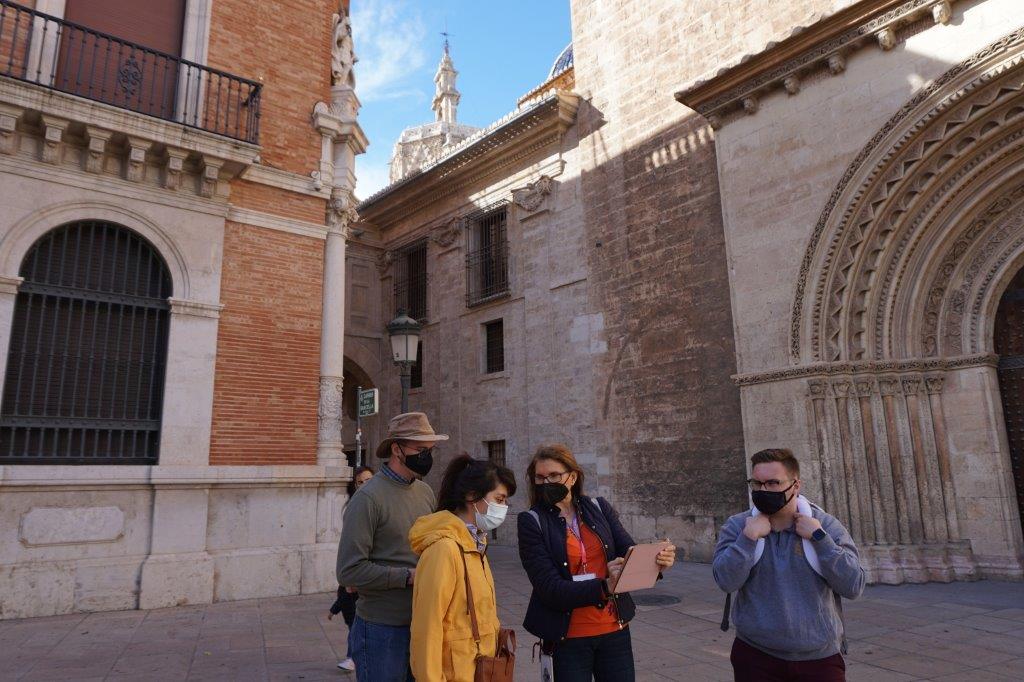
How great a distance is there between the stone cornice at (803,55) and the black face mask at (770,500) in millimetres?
9286

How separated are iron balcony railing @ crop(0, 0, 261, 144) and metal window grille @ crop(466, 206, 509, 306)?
776cm

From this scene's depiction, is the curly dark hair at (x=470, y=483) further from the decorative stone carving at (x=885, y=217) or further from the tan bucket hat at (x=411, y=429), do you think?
the decorative stone carving at (x=885, y=217)

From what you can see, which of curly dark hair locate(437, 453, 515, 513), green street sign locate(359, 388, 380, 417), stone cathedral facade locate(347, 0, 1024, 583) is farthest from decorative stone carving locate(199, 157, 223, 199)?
curly dark hair locate(437, 453, 515, 513)

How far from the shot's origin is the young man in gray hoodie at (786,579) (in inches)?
103

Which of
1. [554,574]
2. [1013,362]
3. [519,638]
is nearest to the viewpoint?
[554,574]

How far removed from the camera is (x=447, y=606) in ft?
8.42

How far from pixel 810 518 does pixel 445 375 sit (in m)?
15.4

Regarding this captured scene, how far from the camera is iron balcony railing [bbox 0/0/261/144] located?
852 cm

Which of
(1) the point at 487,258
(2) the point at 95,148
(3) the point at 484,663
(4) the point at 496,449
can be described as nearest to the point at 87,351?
(2) the point at 95,148

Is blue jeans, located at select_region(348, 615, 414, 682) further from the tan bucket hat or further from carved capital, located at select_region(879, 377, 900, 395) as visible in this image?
carved capital, located at select_region(879, 377, 900, 395)

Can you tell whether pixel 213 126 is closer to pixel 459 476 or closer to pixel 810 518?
pixel 459 476

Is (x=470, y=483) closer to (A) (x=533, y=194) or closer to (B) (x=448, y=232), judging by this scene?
(A) (x=533, y=194)

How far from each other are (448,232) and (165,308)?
9.83 m

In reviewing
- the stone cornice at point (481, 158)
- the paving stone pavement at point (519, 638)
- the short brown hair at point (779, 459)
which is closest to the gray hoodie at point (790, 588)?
the short brown hair at point (779, 459)
